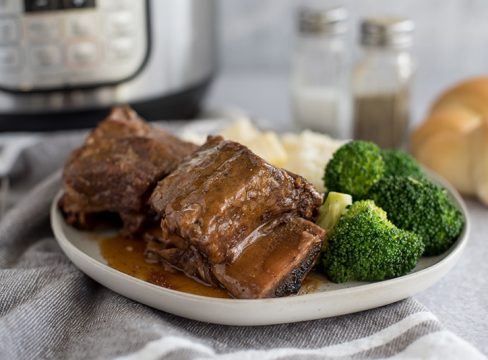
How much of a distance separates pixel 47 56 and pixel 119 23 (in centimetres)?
23

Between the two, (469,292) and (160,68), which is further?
(160,68)

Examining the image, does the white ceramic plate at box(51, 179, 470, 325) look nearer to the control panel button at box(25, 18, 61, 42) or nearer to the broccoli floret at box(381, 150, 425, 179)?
the broccoli floret at box(381, 150, 425, 179)

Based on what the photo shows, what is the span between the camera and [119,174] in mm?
1748

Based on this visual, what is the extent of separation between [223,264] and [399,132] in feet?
4.14

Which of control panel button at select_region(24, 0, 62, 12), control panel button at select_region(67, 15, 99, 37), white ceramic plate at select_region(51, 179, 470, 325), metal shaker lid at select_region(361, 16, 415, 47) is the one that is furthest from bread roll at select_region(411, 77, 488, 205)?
control panel button at select_region(24, 0, 62, 12)

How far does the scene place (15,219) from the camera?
1.93 meters

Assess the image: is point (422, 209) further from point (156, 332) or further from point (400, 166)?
point (156, 332)

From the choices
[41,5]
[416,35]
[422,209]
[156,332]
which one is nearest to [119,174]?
[156,332]

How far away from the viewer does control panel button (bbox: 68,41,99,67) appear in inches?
91.7

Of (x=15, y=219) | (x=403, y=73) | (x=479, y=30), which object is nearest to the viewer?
(x=15, y=219)

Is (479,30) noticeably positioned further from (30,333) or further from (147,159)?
(30,333)

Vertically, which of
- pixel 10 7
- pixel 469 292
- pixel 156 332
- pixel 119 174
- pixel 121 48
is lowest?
pixel 469 292

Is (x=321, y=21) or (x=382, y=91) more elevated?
(x=321, y=21)

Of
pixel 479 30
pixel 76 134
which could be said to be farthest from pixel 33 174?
pixel 479 30
